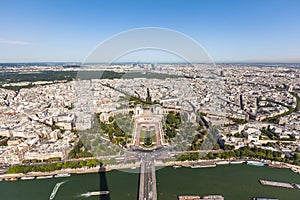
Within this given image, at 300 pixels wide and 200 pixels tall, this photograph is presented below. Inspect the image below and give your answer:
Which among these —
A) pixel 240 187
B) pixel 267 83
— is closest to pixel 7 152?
pixel 240 187

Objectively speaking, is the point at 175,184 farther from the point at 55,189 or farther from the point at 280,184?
the point at 55,189

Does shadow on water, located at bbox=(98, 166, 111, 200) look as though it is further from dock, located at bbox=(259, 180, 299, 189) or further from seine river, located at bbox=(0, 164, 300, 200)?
dock, located at bbox=(259, 180, 299, 189)

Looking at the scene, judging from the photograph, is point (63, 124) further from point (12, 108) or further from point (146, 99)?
point (146, 99)

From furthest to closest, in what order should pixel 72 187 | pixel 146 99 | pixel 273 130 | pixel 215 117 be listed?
pixel 146 99, pixel 215 117, pixel 273 130, pixel 72 187

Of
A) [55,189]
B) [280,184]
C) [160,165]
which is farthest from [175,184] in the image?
[55,189]

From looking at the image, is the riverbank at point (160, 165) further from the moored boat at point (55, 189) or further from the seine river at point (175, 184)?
the moored boat at point (55, 189)

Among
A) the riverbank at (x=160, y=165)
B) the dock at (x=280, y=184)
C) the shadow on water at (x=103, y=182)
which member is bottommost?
the dock at (x=280, y=184)

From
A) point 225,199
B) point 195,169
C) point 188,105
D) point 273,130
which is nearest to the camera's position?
point 225,199

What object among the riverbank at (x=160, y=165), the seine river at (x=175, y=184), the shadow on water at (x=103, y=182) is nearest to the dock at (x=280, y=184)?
the seine river at (x=175, y=184)

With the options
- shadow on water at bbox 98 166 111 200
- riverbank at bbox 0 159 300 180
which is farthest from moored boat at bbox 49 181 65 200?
shadow on water at bbox 98 166 111 200
